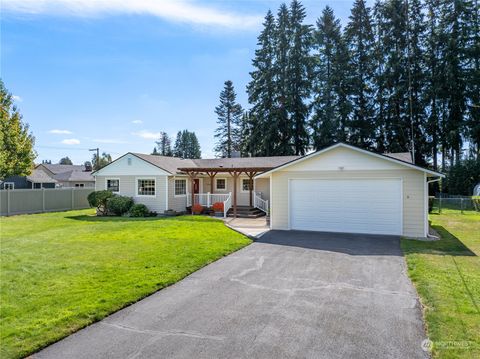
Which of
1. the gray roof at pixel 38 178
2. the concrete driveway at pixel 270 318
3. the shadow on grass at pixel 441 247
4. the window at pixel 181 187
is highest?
the gray roof at pixel 38 178

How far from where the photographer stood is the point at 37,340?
394 cm

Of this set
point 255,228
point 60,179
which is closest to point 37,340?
point 255,228

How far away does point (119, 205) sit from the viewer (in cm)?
1848

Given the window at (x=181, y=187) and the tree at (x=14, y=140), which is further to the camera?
the tree at (x=14, y=140)

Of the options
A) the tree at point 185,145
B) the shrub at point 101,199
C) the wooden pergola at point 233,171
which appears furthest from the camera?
the tree at point 185,145

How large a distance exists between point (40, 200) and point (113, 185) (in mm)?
4769

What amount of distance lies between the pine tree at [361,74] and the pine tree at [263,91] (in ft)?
25.9

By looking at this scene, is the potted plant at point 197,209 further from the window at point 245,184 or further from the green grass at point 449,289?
the green grass at point 449,289

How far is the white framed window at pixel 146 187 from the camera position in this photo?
1898cm

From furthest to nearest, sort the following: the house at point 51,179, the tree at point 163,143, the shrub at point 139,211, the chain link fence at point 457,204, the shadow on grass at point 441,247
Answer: the tree at point 163,143 → the house at point 51,179 → the chain link fence at point 457,204 → the shrub at point 139,211 → the shadow on grass at point 441,247

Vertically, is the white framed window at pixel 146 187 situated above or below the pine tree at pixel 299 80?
below

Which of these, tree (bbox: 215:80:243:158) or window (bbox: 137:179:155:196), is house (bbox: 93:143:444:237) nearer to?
window (bbox: 137:179:155:196)

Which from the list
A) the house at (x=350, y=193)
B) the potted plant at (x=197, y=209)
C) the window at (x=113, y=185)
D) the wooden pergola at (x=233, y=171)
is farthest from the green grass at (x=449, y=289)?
the window at (x=113, y=185)

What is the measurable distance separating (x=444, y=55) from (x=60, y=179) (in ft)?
140
